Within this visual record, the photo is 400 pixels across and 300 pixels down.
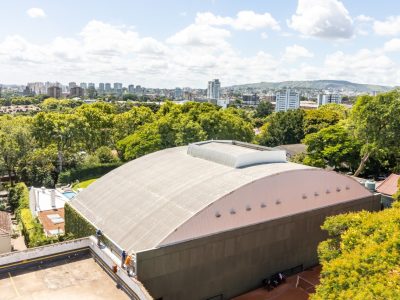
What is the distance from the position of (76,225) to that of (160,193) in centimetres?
637

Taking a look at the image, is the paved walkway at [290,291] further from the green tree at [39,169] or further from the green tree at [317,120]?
the green tree at [317,120]

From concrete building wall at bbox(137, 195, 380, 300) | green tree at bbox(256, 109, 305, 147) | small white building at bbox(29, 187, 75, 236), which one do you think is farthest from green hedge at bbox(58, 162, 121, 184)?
green tree at bbox(256, 109, 305, 147)

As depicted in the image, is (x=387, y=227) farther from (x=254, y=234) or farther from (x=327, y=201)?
(x=327, y=201)

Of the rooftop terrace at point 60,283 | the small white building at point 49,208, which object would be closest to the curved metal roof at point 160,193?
the rooftop terrace at point 60,283

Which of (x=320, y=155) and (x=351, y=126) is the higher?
(x=351, y=126)

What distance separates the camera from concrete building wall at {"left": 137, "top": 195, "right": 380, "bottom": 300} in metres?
17.7

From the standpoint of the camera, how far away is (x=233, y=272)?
67.3ft

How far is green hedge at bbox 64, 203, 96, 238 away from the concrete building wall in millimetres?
5617

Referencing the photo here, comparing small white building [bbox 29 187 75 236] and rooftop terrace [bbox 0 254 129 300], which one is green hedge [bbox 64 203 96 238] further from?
rooftop terrace [bbox 0 254 129 300]

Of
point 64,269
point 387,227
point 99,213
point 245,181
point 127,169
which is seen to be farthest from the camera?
point 127,169

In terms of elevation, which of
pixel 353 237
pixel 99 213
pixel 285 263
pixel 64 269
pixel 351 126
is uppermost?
pixel 351 126

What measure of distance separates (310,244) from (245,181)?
8.07 m

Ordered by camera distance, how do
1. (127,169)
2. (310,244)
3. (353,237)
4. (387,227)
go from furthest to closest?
(127,169) → (310,244) → (353,237) → (387,227)

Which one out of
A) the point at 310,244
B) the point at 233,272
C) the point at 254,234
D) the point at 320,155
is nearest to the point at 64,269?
the point at 233,272
